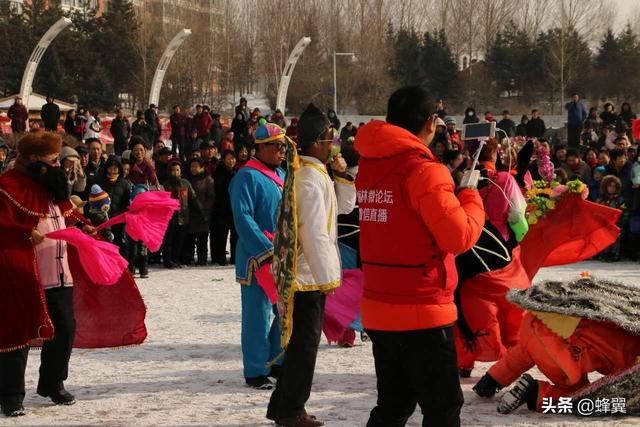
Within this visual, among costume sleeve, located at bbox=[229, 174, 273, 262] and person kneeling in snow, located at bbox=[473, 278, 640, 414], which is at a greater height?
costume sleeve, located at bbox=[229, 174, 273, 262]

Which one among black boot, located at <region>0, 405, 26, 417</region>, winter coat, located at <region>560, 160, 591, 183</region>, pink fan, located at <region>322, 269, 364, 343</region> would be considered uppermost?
winter coat, located at <region>560, 160, 591, 183</region>

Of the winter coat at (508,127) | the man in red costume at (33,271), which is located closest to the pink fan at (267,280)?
the man in red costume at (33,271)

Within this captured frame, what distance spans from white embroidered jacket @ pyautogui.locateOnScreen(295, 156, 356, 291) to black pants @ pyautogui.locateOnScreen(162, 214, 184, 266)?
8.31m

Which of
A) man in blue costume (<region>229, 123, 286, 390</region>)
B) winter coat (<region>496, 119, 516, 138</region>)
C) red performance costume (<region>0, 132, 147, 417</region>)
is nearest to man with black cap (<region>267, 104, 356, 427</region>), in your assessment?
man in blue costume (<region>229, 123, 286, 390</region>)

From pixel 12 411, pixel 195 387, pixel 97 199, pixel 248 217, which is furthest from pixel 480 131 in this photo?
pixel 97 199

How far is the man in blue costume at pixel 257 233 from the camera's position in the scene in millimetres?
6457

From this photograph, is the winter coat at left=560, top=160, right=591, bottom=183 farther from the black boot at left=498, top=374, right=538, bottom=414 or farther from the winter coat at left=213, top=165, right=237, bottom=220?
the black boot at left=498, top=374, right=538, bottom=414

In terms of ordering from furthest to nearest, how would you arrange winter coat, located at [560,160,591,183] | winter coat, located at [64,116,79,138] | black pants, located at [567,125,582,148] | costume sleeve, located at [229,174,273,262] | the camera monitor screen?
black pants, located at [567,125,582,148] < winter coat, located at [64,116,79,138] < winter coat, located at [560,160,591,183] < costume sleeve, located at [229,174,273,262] < the camera monitor screen

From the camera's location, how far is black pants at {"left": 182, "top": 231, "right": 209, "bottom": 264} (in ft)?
46.3

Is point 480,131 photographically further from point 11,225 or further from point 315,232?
point 11,225

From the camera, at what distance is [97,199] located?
32.9ft

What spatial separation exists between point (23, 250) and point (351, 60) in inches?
2148

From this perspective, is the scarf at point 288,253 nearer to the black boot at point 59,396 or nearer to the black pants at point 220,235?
the black boot at point 59,396

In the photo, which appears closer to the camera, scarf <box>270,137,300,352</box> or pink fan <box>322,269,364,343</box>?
scarf <box>270,137,300,352</box>
